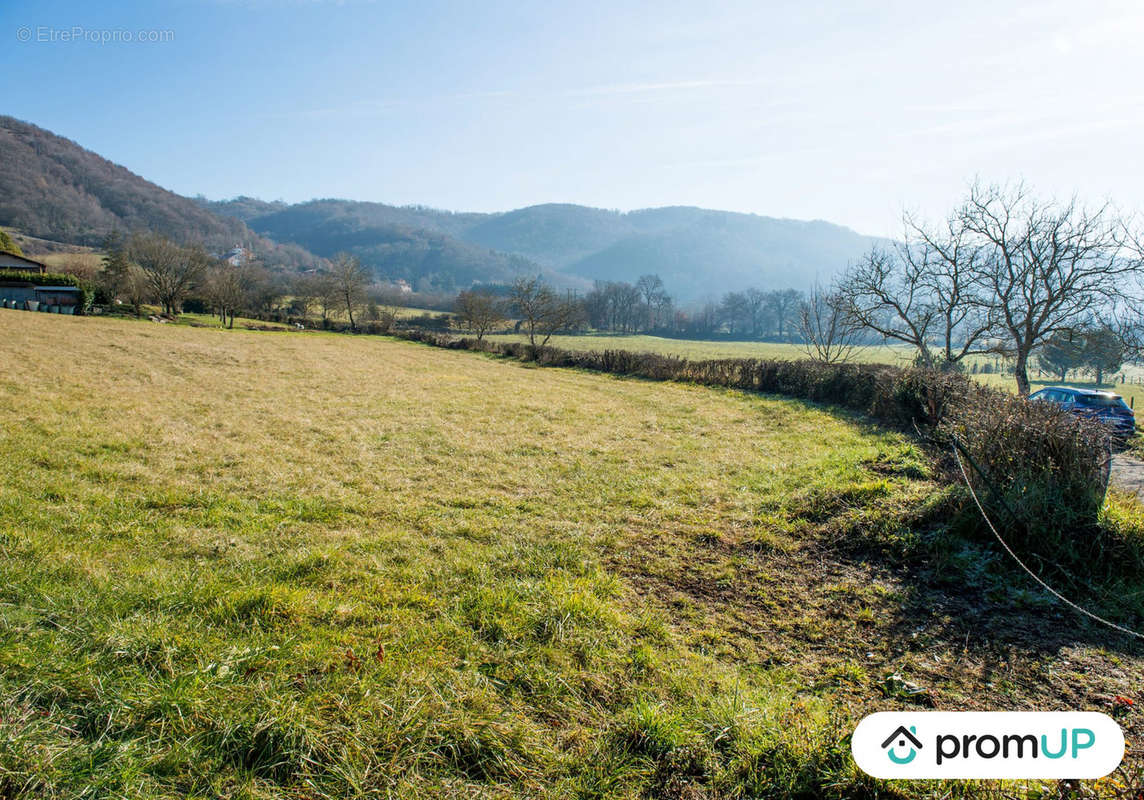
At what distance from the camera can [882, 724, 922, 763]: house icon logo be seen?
2.33 metres

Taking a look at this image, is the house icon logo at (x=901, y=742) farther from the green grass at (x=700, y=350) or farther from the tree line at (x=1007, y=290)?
the green grass at (x=700, y=350)

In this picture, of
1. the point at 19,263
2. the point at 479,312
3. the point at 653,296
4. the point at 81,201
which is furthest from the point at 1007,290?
the point at 81,201

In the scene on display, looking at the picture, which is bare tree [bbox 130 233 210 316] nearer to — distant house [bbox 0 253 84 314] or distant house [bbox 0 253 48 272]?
distant house [bbox 0 253 84 314]

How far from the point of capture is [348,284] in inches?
2391

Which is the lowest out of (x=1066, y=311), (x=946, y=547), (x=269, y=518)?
(x=269, y=518)

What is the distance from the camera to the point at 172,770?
236 cm

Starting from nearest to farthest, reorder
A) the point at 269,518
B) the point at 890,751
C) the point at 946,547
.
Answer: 1. the point at 890,751
2. the point at 946,547
3. the point at 269,518

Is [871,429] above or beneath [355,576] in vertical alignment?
above

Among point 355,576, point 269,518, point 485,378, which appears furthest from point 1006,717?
point 485,378

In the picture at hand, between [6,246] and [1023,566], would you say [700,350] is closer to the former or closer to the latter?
[1023,566]

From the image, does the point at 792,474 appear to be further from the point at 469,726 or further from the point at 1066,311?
the point at 1066,311

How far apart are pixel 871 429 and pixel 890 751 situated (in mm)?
13291

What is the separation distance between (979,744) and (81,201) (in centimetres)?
17901

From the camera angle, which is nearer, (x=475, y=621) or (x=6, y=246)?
(x=475, y=621)
